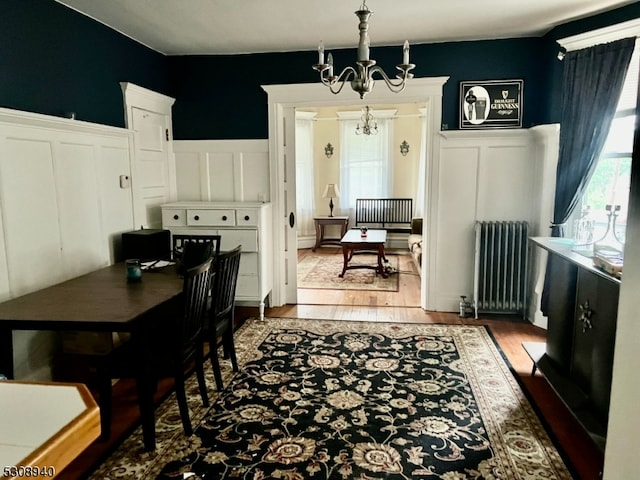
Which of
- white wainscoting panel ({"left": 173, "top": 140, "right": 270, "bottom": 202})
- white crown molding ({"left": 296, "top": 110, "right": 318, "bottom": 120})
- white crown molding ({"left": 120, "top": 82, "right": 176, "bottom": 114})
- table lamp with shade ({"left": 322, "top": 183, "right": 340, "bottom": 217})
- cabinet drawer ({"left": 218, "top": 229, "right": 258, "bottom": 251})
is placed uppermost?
white crown molding ({"left": 296, "top": 110, "right": 318, "bottom": 120})

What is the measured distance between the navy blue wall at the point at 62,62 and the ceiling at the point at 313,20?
0.15 m

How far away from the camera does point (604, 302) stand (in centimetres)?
217

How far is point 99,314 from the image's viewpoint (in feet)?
6.95

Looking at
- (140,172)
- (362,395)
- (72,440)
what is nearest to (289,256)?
(140,172)

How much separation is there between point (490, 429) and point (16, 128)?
3.29 metres

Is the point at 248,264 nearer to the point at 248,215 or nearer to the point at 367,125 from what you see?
the point at 248,215

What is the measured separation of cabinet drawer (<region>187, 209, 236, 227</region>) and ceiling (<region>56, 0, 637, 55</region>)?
1615 millimetres

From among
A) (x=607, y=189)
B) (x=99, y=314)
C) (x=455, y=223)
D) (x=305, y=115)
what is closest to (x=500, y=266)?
(x=455, y=223)

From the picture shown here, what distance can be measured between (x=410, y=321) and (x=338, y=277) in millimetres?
2004

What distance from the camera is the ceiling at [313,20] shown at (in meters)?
3.19

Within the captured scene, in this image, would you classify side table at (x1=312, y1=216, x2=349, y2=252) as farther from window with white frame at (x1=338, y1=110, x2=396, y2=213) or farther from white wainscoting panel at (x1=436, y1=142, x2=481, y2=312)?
white wainscoting panel at (x1=436, y1=142, x2=481, y2=312)

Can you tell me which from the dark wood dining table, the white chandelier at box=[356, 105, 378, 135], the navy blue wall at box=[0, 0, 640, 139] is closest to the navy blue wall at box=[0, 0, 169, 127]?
the navy blue wall at box=[0, 0, 640, 139]

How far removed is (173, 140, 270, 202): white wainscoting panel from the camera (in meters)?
4.63

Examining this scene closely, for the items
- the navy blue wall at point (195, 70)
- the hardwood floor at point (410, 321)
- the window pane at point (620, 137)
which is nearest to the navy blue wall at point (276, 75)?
the navy blue wall at point (195, 70)
